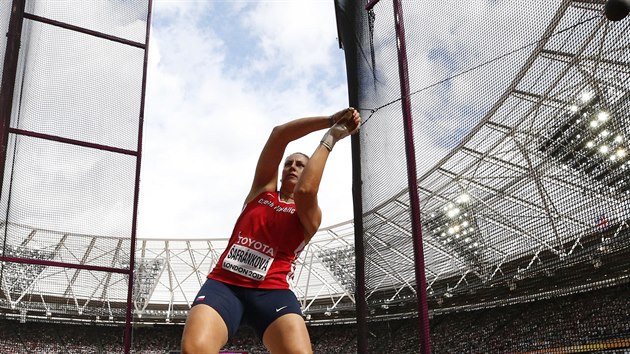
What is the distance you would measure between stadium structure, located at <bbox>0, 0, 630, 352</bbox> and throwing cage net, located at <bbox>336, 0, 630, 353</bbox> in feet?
0.03

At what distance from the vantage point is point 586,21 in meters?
2.64

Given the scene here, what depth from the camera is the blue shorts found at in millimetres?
2234

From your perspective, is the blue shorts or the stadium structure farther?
the stadium structure

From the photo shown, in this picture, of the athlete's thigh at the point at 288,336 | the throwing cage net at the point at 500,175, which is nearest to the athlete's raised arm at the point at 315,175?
the athlete's thigh at the point at 288,336

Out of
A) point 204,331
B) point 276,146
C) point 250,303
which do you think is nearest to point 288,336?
point 250,303

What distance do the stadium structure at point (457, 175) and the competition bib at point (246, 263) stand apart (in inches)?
36.0

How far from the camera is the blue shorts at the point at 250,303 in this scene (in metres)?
2.23

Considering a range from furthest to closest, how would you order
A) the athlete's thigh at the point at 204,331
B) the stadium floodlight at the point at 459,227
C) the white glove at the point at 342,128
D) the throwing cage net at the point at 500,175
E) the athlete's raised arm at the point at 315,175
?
the stadium floodlight at the point at 459,227 → the throwing cage net at the point at 500,175 → the white glove at the point at 342,128 → the athlete's raised arm at the point at 315,175 → the athlete's thigh at the point at 204,331

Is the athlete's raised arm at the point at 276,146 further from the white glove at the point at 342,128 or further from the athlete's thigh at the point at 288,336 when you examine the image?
the athlete's thigh at the point at 288,336

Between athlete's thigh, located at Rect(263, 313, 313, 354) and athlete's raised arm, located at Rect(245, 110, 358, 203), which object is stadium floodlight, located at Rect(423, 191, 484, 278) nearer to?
athlete's raised arm, located at Rect(245, 110, 358, 203)

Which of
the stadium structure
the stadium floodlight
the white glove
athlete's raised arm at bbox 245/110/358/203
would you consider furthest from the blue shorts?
the stadium floodlight

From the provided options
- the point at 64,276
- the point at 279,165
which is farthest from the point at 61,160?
the point at 279,165

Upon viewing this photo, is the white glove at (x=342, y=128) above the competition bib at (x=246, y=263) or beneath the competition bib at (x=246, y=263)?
above

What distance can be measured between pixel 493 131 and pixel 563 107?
0.51m
